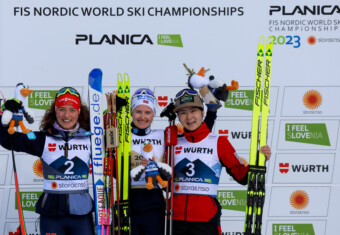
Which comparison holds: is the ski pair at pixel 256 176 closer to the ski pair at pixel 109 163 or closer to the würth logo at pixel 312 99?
the ski pair at pixel 109 163

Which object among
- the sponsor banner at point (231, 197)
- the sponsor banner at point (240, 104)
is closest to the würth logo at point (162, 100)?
the sponsor banner at point (240, 104)

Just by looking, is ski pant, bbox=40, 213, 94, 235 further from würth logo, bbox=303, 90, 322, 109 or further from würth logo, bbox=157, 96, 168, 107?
würth logo, bbox=303, 90, 322, 109

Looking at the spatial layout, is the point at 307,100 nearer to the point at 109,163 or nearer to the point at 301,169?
the point at 301,169

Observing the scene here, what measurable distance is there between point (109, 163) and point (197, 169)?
25.3 inches

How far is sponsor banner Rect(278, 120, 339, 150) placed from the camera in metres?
5.54

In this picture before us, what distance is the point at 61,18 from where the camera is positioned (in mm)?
5492

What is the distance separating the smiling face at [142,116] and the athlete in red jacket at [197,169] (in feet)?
0.70

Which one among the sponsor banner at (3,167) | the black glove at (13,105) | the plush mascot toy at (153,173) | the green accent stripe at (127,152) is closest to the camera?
the plush mascot toy at (153,173)

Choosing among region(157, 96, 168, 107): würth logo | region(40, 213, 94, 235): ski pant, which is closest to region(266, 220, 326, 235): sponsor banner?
region(157, 96, 168, 107): würth logo

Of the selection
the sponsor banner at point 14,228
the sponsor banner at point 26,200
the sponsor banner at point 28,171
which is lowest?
the sponsor banner at point 14,228

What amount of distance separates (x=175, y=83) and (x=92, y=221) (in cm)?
174

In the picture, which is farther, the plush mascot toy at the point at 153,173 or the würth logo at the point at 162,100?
the würth logo at the point at 162,100

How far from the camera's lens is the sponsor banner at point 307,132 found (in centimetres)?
554

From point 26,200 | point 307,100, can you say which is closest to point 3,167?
point 26,200
